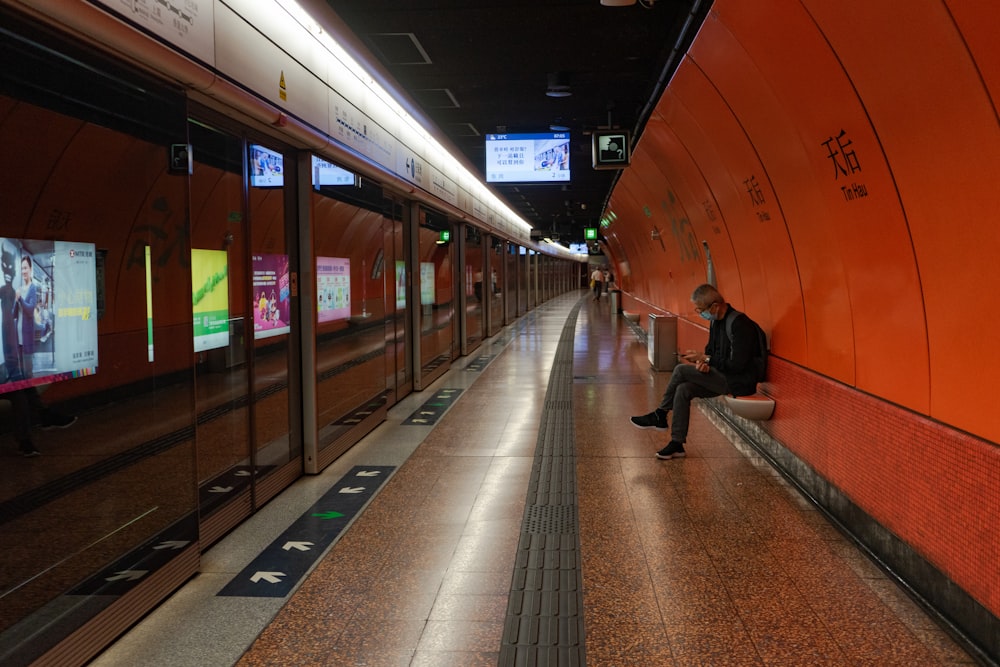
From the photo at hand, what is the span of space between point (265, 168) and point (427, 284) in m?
5.49

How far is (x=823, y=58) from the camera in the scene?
10.7 ft

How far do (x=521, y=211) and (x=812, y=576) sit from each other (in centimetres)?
2116

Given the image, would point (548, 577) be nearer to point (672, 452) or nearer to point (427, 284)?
point (672, 452)

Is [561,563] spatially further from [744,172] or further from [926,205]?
[744,172]

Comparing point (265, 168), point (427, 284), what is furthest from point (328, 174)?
point (427, 284)

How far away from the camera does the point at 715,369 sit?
5398 millimetres

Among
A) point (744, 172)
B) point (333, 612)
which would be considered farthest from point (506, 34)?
point (333, 612)

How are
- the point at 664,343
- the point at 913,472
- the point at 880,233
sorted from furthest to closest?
the point at 664,343 < the point at 880,233 < the point at 913,472

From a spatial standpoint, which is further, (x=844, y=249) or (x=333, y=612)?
(x=844, y=249)

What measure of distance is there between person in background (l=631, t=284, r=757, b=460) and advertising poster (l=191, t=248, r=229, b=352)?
3.14 meters

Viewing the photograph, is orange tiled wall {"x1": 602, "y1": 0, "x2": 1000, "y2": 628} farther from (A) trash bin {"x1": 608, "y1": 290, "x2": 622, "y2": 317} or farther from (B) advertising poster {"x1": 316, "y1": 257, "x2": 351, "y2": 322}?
(A) trash bin {"x1": 608, "y1": 290, "x2": 622, "y2": 317}

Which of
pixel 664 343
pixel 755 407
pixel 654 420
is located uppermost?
pixel 664 343

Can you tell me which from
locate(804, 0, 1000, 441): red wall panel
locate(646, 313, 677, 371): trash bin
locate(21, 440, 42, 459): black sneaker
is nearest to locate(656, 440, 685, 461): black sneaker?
locate(804, 0, 1000, 441): red wall panel

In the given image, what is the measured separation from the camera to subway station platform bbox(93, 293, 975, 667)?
2.62 meters
